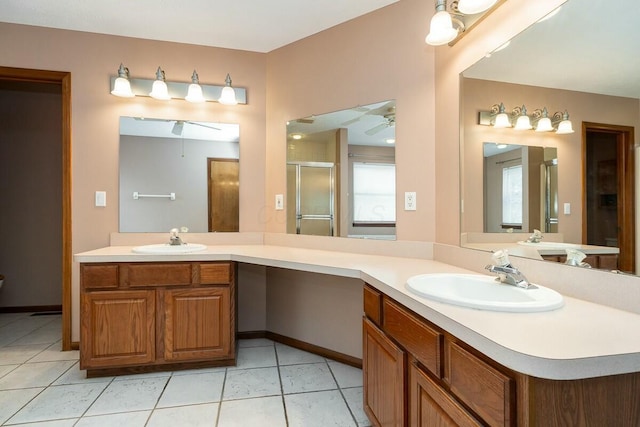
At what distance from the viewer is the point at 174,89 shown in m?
2.58

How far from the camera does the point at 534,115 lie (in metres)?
1.31

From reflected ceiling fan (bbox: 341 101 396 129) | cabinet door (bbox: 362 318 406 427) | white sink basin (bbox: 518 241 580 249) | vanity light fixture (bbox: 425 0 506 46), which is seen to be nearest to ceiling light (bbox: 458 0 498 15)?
vanity light fixture (bbox: 425 0 506 46)

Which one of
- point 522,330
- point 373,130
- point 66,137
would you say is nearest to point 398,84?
point 373,130

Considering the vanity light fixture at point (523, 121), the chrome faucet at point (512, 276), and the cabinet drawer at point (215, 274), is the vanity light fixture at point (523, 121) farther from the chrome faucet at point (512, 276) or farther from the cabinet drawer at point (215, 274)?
the cabinet drawer at point (215, 274)

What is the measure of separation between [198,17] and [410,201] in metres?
1.92

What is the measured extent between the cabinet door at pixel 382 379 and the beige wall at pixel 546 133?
0.75 metres

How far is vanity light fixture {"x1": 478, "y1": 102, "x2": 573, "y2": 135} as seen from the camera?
1.20 meters

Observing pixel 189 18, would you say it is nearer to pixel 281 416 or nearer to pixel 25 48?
pixel 25 48

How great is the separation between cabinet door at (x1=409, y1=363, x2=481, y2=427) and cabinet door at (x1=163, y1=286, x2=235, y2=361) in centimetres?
140

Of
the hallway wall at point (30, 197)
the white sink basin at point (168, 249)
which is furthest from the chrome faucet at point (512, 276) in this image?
the hallway wall at point (30, 197)

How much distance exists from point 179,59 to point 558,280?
9.32ft

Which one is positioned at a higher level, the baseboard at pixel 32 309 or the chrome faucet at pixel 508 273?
the chrome faucet at pixel 508 273

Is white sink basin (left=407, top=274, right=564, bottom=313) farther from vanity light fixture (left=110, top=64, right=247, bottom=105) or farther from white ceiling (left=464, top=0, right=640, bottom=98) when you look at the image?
vanity light fixture (left=110, top=64, right=247, bottom=105)

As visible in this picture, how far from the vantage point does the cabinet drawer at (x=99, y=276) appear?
6.67 ft
